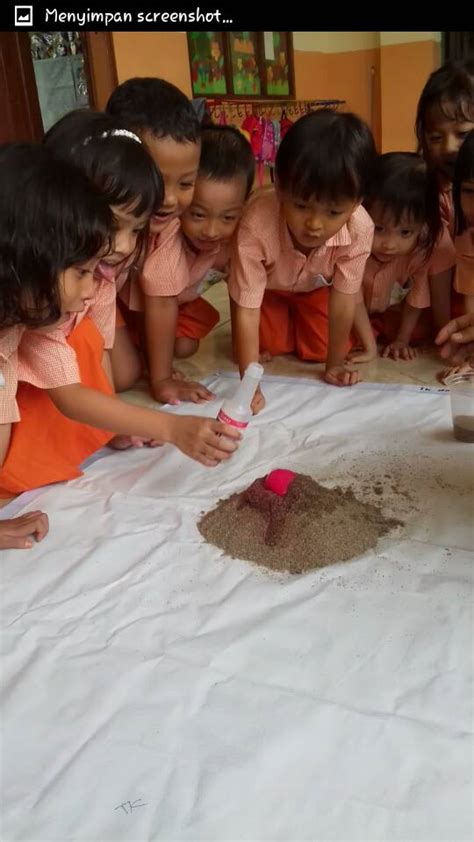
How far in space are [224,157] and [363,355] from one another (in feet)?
1.81

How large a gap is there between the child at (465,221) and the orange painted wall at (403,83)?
319 centimetres

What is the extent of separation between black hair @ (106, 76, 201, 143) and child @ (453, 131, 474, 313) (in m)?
0.47

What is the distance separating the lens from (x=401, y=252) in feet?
4.92

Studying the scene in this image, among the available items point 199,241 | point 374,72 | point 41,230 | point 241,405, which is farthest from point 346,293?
point 374,72

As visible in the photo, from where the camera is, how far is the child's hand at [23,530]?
3.07 feet

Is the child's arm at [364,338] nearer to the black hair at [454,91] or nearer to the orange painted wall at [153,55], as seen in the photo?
the black hair at [454,91]

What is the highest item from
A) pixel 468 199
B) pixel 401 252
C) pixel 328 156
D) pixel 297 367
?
pixel 328 156

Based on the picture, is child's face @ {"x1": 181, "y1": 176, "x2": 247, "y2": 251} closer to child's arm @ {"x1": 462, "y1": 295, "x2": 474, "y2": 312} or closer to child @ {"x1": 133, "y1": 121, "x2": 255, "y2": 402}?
child @ {"x1": 133, "y1": 121, "x2": 255, "y2": 402}

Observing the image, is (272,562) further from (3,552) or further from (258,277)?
(258,277)

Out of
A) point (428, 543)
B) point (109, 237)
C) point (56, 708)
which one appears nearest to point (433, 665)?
point (428, 543)

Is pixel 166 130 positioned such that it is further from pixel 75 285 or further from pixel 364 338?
pixel 364 338

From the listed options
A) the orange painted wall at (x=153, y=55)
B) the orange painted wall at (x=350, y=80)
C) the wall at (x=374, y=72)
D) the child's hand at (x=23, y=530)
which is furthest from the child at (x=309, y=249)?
the orange painted wall at (x=350, y=80)

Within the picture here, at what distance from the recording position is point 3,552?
36.7 inches
